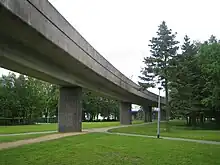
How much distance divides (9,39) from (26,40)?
Answer: 2.73 ft

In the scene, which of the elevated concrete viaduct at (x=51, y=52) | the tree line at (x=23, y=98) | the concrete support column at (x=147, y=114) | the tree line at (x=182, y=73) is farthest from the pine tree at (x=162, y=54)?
the concrete support column at (x=147, y=114)

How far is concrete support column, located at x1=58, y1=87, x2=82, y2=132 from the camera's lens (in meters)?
→ 28.7

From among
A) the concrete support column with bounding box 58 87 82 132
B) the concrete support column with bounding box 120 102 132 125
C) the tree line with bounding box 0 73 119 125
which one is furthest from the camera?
the concrete support column with bounding box 120 102 132 125

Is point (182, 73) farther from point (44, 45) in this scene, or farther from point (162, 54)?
point (44, 45)

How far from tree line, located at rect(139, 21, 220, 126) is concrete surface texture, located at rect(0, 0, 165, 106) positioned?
11.1 m

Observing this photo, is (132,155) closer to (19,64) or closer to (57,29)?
(57,29)

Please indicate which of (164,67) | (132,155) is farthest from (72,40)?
(164,67)

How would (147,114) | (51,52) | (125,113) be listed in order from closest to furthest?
(51,52) → (125,113) → (147,114)

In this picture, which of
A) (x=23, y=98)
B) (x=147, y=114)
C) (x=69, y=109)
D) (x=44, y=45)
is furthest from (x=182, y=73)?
(x=147, y=114)

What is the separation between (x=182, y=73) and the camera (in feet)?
127

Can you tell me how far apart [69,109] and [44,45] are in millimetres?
14228

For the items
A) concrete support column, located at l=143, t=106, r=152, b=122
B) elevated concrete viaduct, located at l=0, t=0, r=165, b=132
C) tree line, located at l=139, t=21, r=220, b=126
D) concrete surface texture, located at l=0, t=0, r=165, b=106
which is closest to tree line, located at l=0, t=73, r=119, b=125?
tree line, located at l=139, t=21, r=220, b=126

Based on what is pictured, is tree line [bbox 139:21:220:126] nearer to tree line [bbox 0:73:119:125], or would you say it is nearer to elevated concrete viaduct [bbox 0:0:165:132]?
elevated concrete viaduct [bbox 0:0:165:132]

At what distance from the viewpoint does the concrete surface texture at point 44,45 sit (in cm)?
1153
